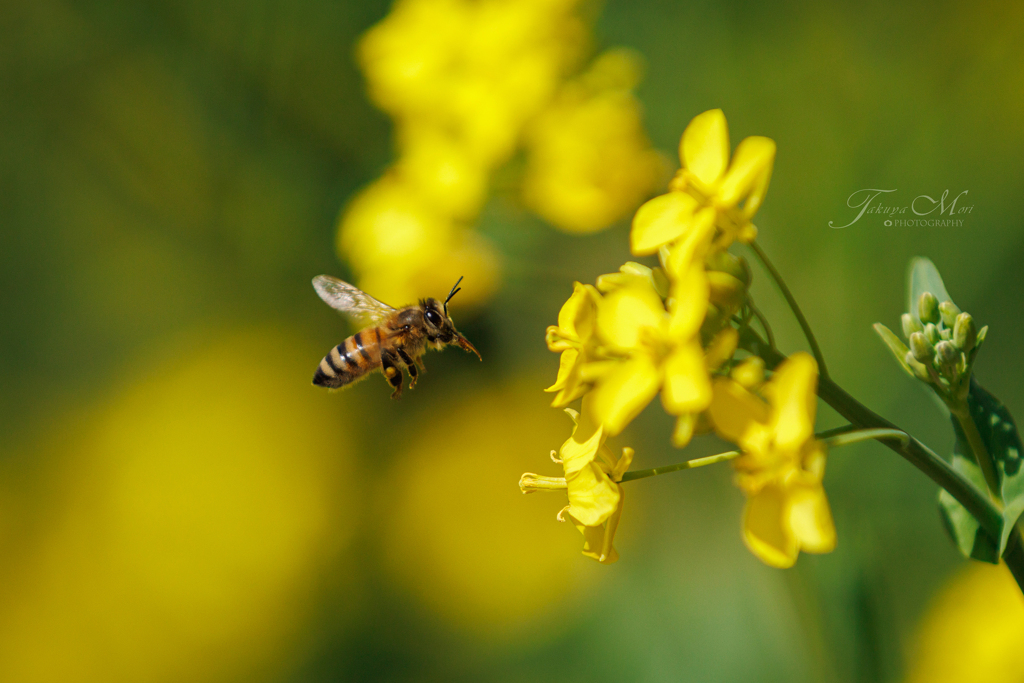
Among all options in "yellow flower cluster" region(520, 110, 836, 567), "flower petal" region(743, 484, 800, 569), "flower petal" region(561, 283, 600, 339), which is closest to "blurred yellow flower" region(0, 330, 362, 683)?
"yellow flower cluster" region(520, 110, 836, 567)

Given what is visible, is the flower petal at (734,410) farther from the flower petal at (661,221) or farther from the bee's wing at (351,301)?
the bee's wing at (351,301)

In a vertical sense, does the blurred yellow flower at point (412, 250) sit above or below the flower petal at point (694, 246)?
above

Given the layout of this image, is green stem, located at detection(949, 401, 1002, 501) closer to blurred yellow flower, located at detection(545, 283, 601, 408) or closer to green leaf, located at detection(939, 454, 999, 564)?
green leaf, located at detection(939, 454, 999, 564)

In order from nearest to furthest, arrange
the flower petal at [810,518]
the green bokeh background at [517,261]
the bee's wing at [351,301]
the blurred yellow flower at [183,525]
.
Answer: the flower petal at [810,518] < the bee's wing at [351,301] < the green bokeh background at [517,261] < the blurred yellow flower at [183,525]

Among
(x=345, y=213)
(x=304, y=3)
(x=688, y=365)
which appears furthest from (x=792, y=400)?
(x=304, y=3)

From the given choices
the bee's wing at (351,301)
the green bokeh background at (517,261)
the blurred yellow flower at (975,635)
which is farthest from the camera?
the green bokeh background at (517,261)

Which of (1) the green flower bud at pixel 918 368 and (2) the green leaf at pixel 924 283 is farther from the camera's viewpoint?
(2) the green leaf at pixel 924 283

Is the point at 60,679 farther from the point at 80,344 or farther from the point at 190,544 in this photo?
the point at 80,344

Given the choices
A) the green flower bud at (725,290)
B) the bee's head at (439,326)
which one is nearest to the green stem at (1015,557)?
the green flower bud at (725,290)
